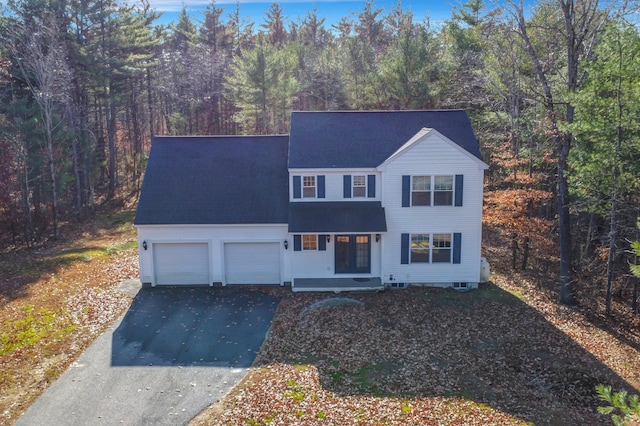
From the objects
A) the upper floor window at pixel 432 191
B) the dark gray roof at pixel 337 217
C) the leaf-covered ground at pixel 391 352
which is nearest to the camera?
the leaf-covered ground at pixel 391 352

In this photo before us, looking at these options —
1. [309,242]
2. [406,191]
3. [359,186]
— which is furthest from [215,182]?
[406,191]

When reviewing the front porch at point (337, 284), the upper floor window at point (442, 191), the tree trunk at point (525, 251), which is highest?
the upper floor window at point (442, 191)

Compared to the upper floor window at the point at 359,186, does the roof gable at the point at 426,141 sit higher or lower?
higher

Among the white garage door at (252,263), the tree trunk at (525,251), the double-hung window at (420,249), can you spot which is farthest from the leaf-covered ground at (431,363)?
the tree trunk at (525,251)

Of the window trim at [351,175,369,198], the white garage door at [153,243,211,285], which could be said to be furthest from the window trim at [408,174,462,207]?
the white garage door at [153,243,211,285]

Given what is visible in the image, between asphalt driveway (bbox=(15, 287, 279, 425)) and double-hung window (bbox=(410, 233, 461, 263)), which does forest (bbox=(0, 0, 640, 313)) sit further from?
asphalt driveway (bbox=(15, 287, 279, 425))

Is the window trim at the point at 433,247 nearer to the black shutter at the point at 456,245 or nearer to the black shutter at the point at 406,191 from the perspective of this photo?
the black shutter at the point at 456,245
